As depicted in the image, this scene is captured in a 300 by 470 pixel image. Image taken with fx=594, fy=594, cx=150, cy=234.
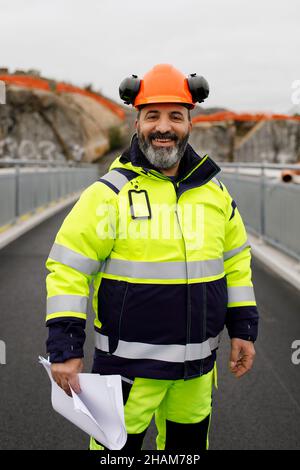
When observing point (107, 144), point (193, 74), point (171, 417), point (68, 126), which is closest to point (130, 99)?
point (193, 74)

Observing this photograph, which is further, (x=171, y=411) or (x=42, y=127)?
(x=42, y=127)

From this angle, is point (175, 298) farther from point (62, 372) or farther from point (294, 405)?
point (294, 405)

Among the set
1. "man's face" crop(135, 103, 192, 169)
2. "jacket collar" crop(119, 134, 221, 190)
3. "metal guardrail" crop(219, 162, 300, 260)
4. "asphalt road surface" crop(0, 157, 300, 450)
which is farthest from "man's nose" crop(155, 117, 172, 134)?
"metal guardrail" crop(219, 162, 300, 260)

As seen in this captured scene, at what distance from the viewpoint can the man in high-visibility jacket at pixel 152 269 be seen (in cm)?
234

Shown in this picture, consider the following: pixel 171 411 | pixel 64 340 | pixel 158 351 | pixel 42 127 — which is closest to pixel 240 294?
pixel 158 351

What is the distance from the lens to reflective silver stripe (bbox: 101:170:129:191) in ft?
7.84

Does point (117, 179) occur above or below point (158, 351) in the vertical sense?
above

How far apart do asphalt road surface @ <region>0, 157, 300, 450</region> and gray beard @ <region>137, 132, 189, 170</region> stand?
1801 mm

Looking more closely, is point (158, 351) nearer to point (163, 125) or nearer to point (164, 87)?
point (163, 125)

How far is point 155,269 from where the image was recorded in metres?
2.37

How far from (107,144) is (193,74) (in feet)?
154

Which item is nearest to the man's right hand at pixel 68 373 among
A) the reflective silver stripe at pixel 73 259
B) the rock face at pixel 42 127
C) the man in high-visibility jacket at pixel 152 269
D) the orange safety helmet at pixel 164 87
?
the man in high-visibility jacket at pixel 152 269

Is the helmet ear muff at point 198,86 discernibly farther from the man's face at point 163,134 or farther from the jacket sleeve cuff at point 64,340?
the jacket sleeve cuff at point 64,340

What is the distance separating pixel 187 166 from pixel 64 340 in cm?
89
